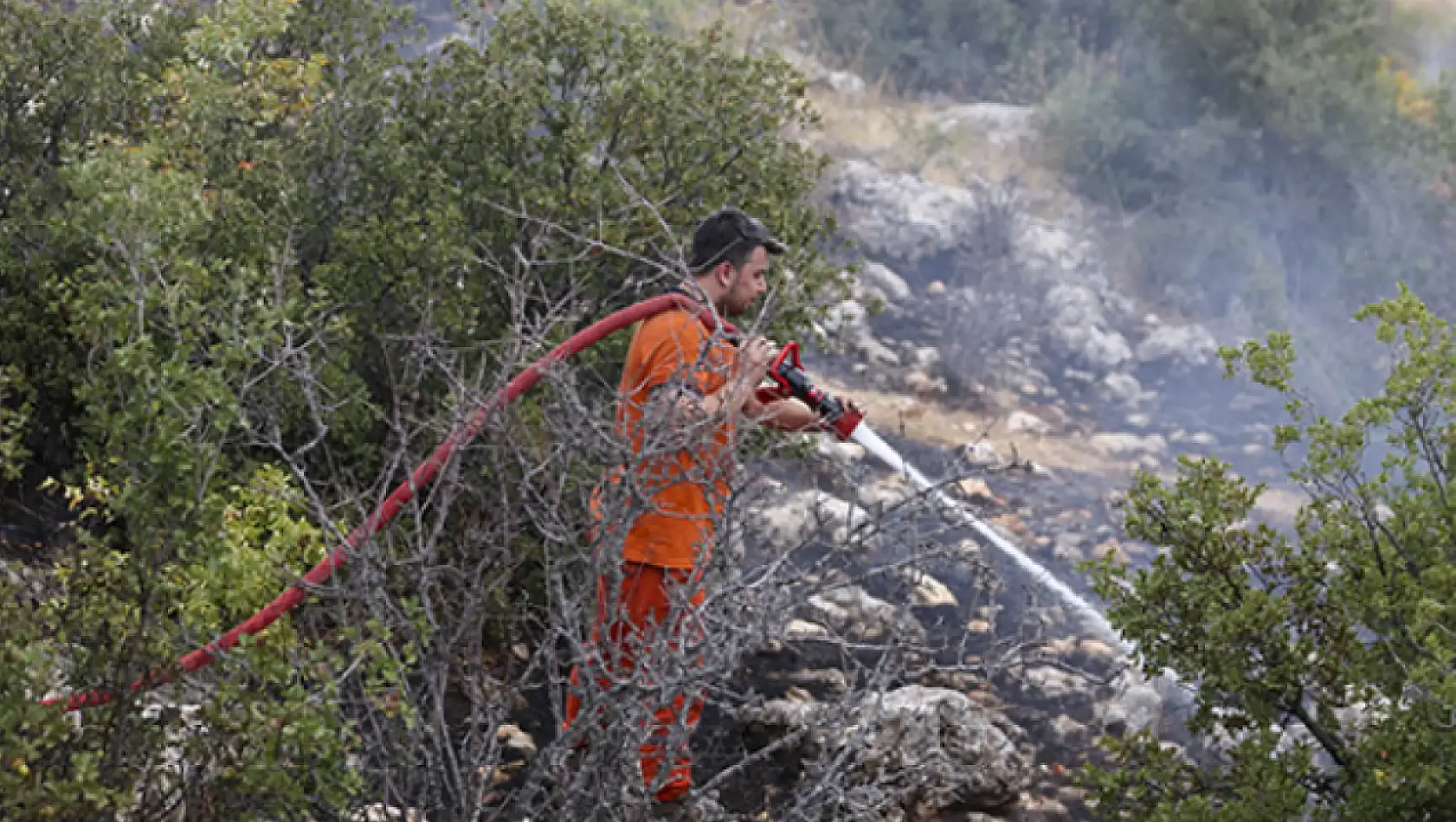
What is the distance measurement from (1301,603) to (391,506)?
218cm

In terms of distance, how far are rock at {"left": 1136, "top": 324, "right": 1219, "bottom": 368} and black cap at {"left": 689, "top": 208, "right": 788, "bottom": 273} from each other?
10867mm

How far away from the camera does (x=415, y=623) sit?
2904 millimetres

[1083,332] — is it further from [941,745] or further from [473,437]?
[473,437]

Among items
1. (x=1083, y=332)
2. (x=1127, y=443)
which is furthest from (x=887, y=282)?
(x=1127, y=443)

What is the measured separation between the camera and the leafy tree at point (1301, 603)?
12.1ft

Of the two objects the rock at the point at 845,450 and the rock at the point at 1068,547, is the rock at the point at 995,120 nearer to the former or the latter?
the rock at the point at 845,450

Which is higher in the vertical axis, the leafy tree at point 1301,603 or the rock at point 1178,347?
the leafy tree at point 1301,603

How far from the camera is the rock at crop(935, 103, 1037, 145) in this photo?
1756 centimetres

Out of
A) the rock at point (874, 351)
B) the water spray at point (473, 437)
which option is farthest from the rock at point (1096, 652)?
the rock at point (874, 351)

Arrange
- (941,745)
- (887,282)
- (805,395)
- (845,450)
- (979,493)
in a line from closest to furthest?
(805,395), (941,745), (845,450), (979,493), (887,282)

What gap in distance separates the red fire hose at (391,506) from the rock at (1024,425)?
28.3ft

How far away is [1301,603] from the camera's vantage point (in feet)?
13.0

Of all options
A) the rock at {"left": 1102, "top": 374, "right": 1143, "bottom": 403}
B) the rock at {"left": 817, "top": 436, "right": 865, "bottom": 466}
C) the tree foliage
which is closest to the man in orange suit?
the tree foliage

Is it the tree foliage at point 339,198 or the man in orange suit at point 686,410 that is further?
the tree foliage at point 339,198
